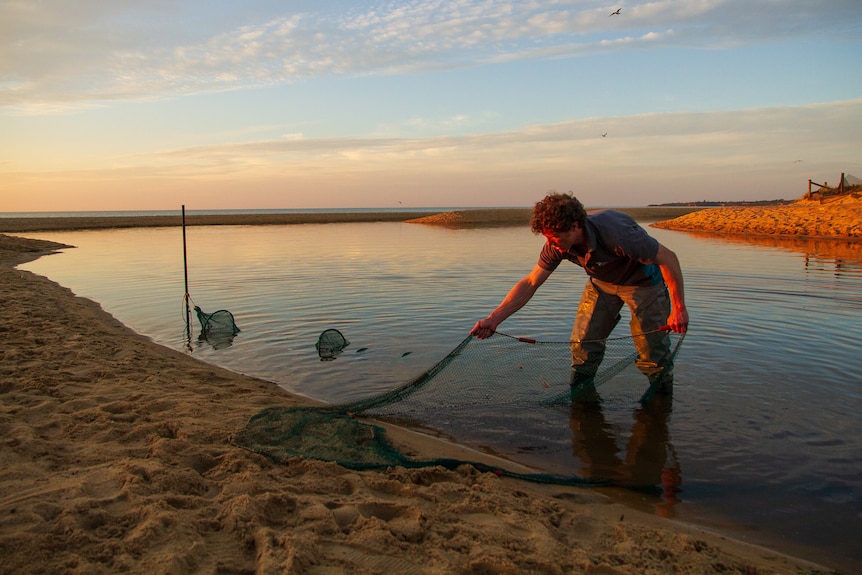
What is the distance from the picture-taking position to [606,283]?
5.61 m

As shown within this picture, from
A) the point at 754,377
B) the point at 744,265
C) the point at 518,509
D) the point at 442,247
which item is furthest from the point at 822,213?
the point at 518,509

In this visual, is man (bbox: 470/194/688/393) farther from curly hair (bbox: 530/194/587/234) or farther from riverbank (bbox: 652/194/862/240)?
riverbank (bbox: 652/194/862/240)

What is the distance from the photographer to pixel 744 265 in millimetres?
17203

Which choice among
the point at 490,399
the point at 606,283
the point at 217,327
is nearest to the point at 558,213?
the point at 606,283

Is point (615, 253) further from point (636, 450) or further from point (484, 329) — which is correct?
point (636, 450)

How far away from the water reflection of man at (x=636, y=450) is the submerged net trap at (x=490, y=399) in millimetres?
135

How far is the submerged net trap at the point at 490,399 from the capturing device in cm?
486

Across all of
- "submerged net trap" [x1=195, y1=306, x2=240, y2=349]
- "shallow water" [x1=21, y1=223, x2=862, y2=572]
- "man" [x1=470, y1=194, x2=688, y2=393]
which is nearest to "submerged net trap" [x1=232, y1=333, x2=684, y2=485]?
"man" [x1=470, y1=194, x2=688, y2=393]

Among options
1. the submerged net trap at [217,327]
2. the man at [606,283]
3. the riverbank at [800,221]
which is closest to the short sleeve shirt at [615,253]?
the man at [606,283]

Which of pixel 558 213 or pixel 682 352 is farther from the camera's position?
pixel 682 352

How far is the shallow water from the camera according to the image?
4.16m

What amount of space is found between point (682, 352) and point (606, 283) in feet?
9.17

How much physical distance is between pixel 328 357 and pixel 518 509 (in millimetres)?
4623

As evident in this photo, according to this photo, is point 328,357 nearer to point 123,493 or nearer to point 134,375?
point 134,375
